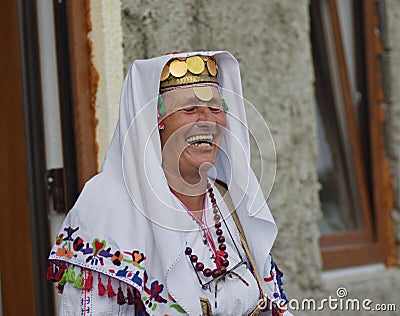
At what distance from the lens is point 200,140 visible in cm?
260

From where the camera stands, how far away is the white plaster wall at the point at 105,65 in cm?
352

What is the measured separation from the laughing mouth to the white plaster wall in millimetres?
992

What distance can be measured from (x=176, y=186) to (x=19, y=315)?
4.38ft

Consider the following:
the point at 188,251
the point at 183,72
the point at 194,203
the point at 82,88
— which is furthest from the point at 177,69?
the point at 82,88

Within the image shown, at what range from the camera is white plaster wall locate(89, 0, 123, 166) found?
3520 millimetres

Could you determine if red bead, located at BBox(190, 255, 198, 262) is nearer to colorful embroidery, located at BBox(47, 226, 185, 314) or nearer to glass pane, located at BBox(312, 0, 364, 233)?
colorful embroidery, located at BBox(47, 226, 185, 314)

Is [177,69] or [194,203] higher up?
[177,69]

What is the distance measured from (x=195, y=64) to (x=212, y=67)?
8cm

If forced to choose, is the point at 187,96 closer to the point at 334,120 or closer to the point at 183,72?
the point at 183,72

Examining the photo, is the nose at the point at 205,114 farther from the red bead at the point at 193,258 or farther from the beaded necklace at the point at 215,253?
the red bead at the point at 193,258

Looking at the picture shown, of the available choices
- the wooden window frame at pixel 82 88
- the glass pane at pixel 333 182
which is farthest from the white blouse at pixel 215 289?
the glass pane at pixel 333 182

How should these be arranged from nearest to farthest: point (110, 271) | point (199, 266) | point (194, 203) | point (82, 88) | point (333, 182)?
point (110, 271), point (199, 266), point (194, 203), point (82, 88), point (333, 182)

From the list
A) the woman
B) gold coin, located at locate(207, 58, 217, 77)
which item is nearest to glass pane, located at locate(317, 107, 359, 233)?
the woman

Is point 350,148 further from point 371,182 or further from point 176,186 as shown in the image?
point 176,186
